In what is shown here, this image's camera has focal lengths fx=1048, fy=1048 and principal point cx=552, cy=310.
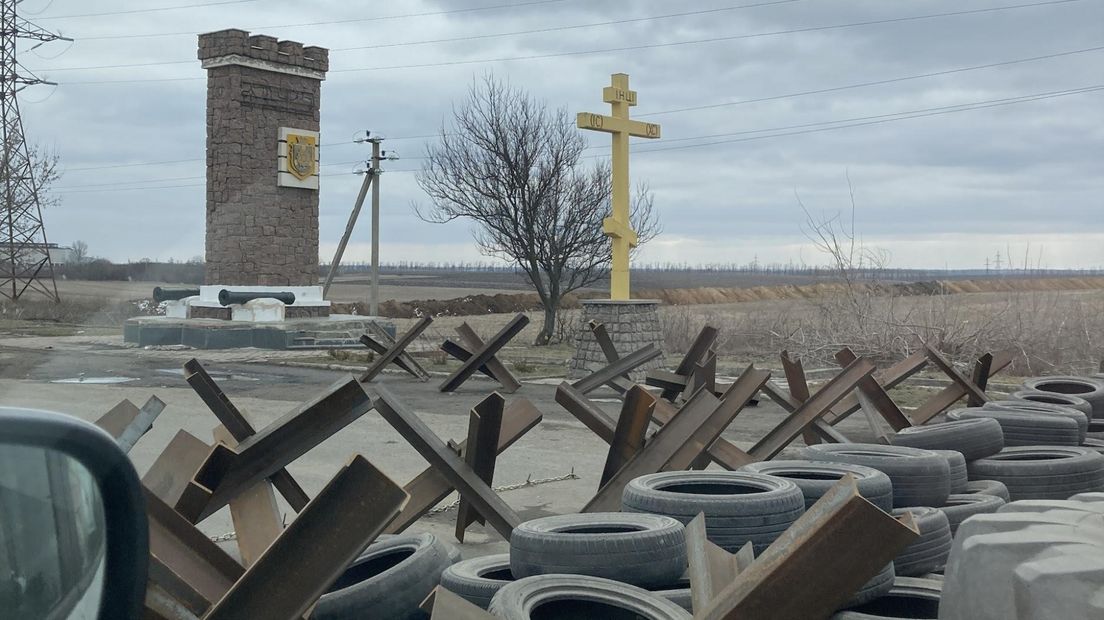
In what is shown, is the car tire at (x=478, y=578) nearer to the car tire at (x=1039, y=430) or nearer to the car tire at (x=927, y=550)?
the car tire at (x=927, y=550)

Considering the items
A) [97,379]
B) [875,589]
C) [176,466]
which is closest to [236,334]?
[97,379]

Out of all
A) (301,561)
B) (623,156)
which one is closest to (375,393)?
(301,561)

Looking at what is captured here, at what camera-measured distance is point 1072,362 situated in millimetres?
17703

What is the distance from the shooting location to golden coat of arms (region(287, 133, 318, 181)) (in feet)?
91.1

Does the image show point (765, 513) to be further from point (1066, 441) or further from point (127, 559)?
point (1066, 441)

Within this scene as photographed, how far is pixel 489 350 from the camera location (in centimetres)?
1263

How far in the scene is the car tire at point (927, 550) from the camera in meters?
4.09

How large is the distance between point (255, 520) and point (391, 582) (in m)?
0.67

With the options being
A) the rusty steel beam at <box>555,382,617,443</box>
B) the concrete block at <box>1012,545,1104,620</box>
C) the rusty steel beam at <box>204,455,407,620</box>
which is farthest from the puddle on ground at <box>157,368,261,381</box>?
the concrete block at <box>1012,545,1104,620</box>

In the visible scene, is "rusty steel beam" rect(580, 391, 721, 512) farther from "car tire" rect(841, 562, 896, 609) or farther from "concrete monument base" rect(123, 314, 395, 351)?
"concrete monument base" rect(123, 314, 395, 351)

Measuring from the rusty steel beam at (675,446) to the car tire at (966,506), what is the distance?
51.0 inches

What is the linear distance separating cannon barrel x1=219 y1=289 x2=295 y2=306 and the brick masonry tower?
36cm

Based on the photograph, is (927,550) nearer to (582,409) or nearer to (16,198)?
(582,409)

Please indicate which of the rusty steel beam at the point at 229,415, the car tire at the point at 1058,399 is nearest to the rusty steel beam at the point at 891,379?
the car tire at the point at 1058,399
